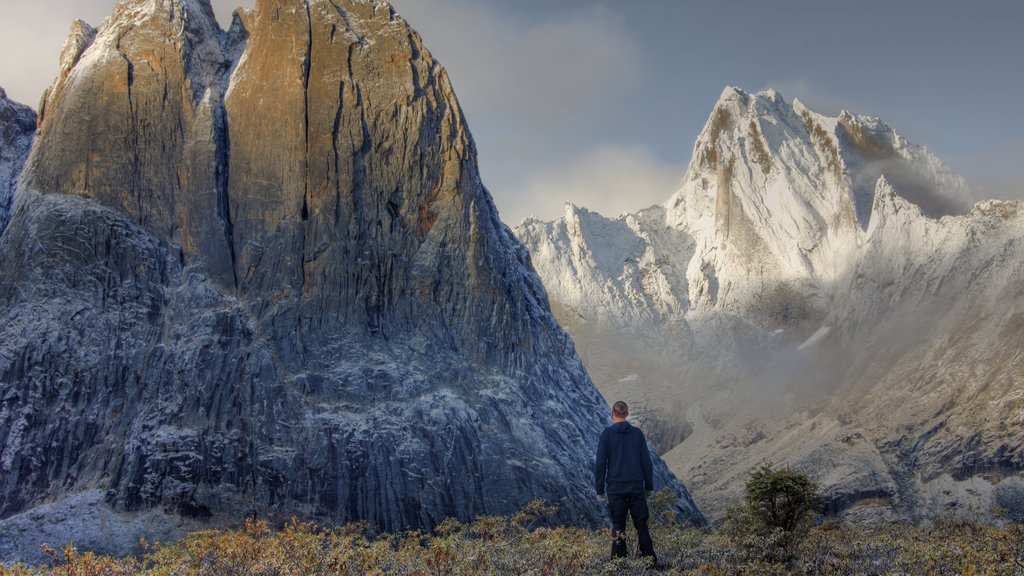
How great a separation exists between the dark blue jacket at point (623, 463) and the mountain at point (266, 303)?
28.2 m

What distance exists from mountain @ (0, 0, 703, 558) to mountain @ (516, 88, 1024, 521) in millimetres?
23263

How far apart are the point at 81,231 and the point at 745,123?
298ft

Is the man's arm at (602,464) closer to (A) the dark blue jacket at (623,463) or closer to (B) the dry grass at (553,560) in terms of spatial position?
(A) the dark blue jacket at (623,463)

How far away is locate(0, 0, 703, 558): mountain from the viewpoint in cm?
4147

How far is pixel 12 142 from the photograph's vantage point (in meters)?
54.2

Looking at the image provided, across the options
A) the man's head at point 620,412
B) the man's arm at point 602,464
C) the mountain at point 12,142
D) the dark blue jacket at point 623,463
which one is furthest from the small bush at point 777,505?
the mountain at point 12,142

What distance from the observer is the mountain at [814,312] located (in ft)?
224

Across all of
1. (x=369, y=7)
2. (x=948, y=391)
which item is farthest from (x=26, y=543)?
A: (x=948, y=391)

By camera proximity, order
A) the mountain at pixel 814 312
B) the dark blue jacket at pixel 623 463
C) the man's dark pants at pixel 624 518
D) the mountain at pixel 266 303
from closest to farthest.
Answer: the man's dark pants at pixel 624 518 < the dark blue jacket at pixel 623 463 < the mountain at pixel 266 303 < the mountain at pixel 814 312

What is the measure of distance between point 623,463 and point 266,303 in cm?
3589

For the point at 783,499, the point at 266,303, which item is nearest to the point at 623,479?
the point at 783,499

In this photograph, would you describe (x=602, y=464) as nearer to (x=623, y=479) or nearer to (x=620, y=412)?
(x=623, y=479)

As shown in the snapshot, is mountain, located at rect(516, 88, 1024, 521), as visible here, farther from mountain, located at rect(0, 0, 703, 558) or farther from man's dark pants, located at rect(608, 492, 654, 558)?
man's dark pants, located at rect(608, 492, 654, 558)

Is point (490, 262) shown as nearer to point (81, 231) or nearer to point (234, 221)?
point (234, 221)
